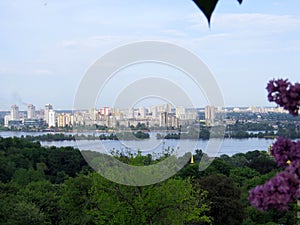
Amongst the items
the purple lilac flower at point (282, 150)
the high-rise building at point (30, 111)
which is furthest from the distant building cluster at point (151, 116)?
the high-rise building at point (30, 111)

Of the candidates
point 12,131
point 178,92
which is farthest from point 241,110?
point 12,131

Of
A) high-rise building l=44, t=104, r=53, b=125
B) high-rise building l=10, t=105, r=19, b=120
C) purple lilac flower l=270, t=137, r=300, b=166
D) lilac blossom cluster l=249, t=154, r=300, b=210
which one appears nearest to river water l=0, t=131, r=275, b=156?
high-rise building l=44, t=104, r=53, b=125

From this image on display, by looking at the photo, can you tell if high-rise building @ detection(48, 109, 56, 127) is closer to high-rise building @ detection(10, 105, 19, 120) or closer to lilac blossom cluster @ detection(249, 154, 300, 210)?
high-rise building @ detection(10, 105, 19, 120)

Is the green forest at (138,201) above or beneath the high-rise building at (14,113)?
beneath

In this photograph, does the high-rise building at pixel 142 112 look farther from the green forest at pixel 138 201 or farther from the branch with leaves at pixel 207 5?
the branch with leaves at pixel 207 5

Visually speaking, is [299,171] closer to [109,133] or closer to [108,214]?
[108,214]

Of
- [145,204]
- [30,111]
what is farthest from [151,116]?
[30,111]

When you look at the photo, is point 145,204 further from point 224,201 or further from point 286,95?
point 286,95

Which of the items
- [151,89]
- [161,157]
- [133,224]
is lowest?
[133,224]
